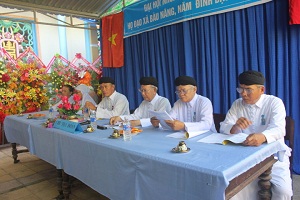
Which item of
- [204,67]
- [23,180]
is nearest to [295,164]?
[204,67]

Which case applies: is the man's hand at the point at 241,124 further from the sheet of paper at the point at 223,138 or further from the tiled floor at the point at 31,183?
the tiled floor at the point at 31,183

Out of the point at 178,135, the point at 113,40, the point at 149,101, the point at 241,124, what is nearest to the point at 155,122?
the point at 178,135

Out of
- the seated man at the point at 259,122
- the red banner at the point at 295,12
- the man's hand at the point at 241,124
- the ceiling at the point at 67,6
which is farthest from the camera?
the ceiling at the point at 67,6

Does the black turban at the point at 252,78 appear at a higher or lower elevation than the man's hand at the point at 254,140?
higher

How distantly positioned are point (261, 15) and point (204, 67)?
102cm

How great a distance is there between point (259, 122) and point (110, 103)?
2.20 m

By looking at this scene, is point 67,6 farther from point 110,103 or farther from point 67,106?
point 67,106

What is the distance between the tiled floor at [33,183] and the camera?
2.87 m

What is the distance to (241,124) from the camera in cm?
184

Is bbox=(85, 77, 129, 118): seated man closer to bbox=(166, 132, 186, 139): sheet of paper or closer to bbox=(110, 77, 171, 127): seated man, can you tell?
bbox=(110, 77, 171, 127): seated man

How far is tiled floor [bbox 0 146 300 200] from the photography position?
2867 millimetres

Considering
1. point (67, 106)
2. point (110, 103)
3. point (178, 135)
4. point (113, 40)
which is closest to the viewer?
point (178, 135)

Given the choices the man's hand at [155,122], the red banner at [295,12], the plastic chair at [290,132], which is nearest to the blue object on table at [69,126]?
the man's hand at [155,122]

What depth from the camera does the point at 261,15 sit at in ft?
9.84
